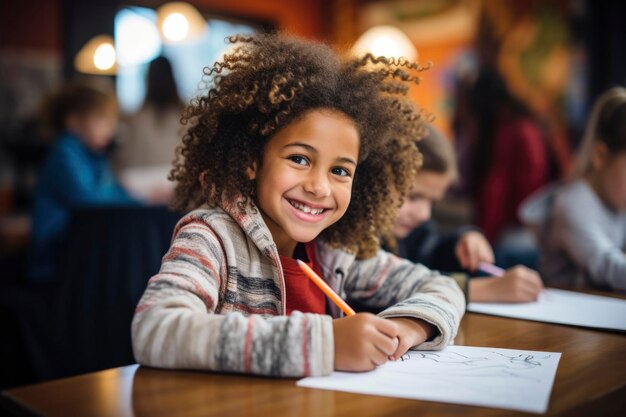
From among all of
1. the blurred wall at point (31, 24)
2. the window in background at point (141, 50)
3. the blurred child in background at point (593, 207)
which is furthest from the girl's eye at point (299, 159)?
the blurred wall at point (31, 24)

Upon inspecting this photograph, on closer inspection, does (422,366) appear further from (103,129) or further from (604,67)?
(604,67)

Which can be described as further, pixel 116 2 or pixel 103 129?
pixel 116 2

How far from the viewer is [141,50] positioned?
4855 millimetres

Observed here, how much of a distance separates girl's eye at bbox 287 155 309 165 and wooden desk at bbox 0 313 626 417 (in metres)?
0.32

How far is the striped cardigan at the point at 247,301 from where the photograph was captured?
2.07ft

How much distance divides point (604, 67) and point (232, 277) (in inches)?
131

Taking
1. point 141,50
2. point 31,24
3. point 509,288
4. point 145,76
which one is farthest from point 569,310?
point 141,50

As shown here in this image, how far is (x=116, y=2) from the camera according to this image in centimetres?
462

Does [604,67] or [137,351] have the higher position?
[604,67]

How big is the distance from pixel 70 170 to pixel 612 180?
6.32ft

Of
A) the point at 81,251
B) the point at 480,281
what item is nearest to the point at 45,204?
the point at 81,251

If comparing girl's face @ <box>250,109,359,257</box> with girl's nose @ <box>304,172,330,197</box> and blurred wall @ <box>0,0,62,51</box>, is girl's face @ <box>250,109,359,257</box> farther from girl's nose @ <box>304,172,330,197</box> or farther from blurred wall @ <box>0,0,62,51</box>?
Answer: blurred wall @ <box>0,0,62,51</box>

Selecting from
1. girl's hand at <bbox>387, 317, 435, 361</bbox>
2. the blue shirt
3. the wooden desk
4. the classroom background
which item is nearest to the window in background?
the classroom background

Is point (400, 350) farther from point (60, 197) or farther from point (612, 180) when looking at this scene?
point (60, 197)
